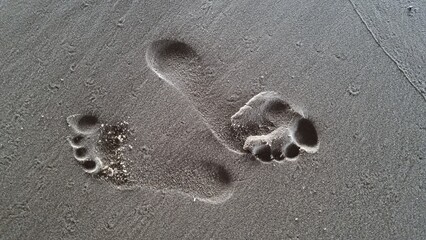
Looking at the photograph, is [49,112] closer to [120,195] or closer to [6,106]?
[6,106]

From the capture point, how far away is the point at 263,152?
2.56 metres

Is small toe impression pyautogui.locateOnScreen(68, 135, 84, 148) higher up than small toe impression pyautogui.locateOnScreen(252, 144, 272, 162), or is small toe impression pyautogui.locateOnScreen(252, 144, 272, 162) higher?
small toe impression pyautogui.locateOnScreen(68, 135, 84, 148)

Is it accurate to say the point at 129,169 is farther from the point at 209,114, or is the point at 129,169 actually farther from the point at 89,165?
the point at 209,114

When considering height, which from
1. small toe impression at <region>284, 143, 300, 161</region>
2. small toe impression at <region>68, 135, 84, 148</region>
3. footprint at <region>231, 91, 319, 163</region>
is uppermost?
small toe impression at <region>68, 135, 84, 148</region>

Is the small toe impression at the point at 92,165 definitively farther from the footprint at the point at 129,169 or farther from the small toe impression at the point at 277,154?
the small toe impression at the point at 277,154

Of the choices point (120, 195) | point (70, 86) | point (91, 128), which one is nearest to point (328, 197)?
point (120, 195)

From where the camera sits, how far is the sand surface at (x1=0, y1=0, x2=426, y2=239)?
Answer: 2.46m

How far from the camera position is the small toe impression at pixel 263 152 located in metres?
2.55

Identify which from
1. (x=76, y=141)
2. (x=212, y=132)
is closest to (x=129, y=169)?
(x=76, y=141)

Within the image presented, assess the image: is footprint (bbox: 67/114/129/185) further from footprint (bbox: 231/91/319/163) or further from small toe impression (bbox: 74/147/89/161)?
footprint (bbox: 231/91/319/163)

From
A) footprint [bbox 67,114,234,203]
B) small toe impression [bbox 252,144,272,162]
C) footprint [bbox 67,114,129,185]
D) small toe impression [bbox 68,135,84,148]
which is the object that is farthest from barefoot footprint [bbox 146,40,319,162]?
small toe impression [bbox 68,135,84,148]

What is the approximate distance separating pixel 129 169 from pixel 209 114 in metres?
0.63

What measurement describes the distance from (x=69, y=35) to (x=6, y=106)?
0.64m

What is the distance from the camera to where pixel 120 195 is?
2.49 meters
